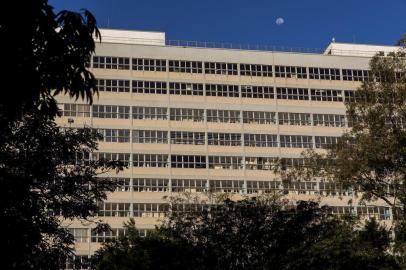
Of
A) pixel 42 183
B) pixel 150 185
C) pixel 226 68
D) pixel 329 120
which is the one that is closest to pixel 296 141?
pixel 329 120

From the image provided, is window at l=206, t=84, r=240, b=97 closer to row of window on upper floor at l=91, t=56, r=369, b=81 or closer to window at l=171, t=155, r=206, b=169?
row of window on upper floor at l=91, t=56, r=369, b=81

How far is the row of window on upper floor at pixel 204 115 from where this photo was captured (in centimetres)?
6972

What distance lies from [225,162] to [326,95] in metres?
15.0

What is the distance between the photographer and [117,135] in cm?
6944

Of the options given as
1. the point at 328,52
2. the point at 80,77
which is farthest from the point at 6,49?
the point at 328,52

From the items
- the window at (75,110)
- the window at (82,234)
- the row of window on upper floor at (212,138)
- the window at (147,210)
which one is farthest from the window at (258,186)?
the window at (75,110)

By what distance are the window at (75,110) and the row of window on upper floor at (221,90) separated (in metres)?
2.73

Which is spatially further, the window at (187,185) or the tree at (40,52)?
the window at (187,185)

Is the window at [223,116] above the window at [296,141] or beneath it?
above

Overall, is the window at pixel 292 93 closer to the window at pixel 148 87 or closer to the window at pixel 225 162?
the window at pixel 225 162

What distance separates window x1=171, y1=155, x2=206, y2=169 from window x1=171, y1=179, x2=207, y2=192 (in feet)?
5.53

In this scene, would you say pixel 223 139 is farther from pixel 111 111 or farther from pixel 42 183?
pixel 42 183

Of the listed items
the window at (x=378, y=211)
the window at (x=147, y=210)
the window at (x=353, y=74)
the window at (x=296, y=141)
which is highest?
the window at (x=353, y=74)

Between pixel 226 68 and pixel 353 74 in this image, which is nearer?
pixel 226 68
